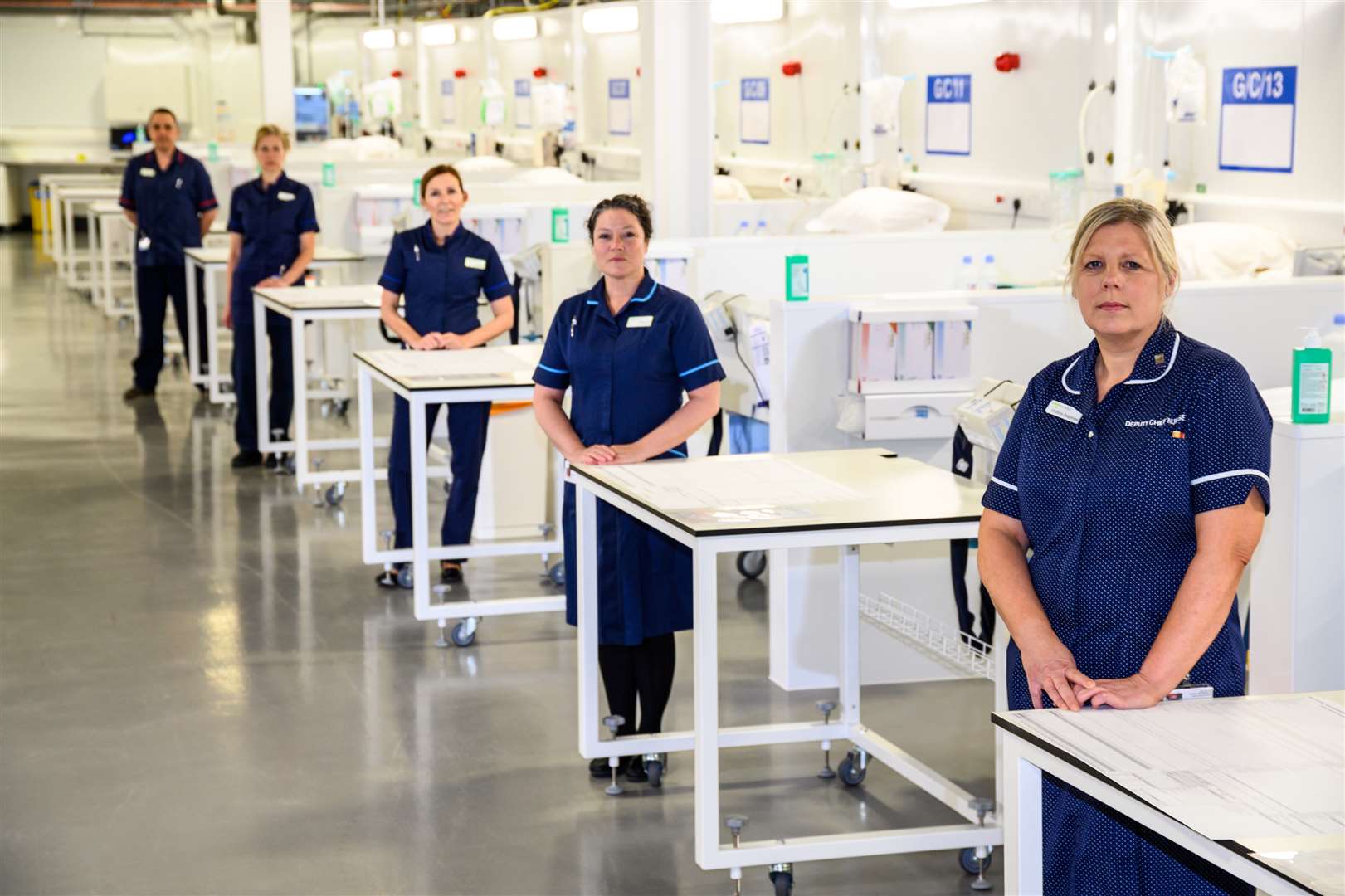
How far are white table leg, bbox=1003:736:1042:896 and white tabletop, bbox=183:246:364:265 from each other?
699 centimetres

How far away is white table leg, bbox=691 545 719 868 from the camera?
3.35 metres

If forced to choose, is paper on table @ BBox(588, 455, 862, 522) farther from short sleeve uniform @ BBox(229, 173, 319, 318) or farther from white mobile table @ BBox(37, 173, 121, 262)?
white mobile table @ BBox(37, 173, 121, 262)

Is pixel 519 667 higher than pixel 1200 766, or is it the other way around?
pixel 1200 766

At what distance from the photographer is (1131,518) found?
239 cm

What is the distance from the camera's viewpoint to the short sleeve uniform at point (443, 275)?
6012 mm

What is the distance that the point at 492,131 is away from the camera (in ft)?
52.5

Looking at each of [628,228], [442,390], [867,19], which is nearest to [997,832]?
[628,228]

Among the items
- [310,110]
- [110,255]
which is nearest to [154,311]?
[110,255]

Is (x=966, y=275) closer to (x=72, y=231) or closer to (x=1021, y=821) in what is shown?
(x=1021, y=821)

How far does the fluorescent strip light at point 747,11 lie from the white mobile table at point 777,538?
297 inches

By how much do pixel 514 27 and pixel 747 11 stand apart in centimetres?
457

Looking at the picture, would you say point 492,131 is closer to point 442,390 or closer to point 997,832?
point 442,390

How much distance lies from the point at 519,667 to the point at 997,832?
6.40 ft

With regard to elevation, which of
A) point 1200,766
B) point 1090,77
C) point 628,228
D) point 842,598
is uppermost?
point 1090,77
